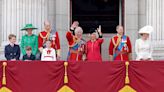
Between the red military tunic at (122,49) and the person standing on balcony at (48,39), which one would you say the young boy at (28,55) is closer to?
the person standing on balcony at (48,39)

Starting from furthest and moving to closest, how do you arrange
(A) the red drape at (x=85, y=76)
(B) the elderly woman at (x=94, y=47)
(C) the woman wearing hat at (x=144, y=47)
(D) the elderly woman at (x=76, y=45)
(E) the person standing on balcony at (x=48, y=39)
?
(E) the person standing on balcony at (x=48, y=39) < (D) the elderly woman at (x=76, y=45) < (B) the elderly woman at (x=94, y=47) < (C) the woman wearing hat at (x=144, y=47) < (A) the red drape at (x=85, y=76)

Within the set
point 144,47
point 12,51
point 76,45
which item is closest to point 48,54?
point 76,45

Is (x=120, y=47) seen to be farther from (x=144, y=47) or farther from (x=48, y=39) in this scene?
(x=48, y=39)

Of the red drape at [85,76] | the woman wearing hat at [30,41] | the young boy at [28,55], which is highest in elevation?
the woman wearing hat at [30,41]

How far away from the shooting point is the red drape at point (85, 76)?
1362cm

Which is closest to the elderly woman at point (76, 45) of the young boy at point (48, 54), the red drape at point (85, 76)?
the young boy at point (48, 54)

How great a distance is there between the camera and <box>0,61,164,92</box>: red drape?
13617 millimetres

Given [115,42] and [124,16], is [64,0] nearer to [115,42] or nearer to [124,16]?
[124,16]

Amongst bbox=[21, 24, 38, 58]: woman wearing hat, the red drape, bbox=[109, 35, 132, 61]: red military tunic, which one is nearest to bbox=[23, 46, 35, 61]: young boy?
bbox=[21, 24, 38, 58]: woman wearing hat

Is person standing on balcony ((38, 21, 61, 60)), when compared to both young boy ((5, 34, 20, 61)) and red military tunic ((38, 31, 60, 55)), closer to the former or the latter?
red military tunic ((38, 31, 60, 55))

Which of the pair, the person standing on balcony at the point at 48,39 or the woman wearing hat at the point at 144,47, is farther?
the person standing on balcony at the point at 48,39

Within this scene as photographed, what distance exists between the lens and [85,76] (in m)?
13.7

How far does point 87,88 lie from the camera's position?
13.7 meters

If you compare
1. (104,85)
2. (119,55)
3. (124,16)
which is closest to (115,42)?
(119,55)
